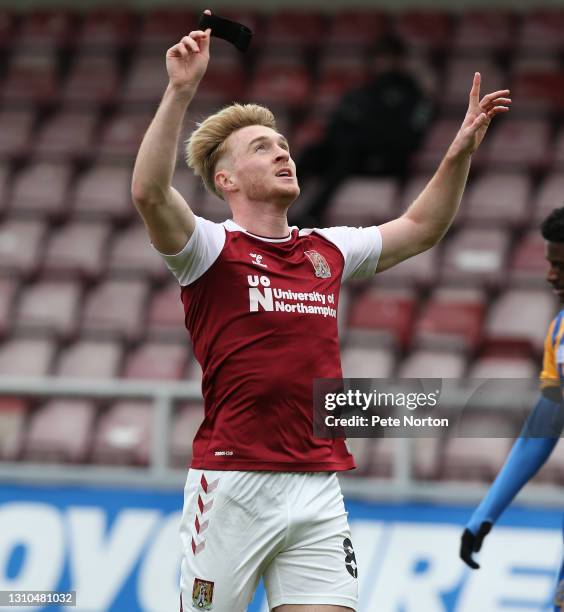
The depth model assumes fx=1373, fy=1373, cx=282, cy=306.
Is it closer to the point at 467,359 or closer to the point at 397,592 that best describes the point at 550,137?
the point at 467,359

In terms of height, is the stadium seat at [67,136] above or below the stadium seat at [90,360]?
above

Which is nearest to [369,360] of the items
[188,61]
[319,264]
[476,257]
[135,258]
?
[476,257]

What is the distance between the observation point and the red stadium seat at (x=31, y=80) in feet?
34.9

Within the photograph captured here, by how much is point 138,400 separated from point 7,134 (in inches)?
158

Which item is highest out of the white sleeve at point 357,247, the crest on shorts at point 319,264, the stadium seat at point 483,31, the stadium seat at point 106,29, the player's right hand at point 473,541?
the stadium seat at point 106,29

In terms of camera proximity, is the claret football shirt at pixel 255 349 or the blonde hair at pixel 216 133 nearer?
the claret football shirt at pixel 255 349

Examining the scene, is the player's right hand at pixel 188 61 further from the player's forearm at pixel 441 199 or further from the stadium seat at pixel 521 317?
the stadium seat at pixel 521 317

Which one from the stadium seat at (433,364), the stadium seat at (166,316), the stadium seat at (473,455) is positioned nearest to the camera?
the stadium seat at (473,455)

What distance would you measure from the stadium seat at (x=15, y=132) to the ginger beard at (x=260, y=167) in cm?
638

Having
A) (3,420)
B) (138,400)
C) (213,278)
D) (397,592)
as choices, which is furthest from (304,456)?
(3,420)

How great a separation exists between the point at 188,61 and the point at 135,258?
566 centimetres

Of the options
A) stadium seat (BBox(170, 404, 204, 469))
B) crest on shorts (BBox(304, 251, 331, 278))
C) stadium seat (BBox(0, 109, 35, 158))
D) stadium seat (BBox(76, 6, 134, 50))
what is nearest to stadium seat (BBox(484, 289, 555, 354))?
stadium seat (BBox(170, 404, 204, 469))

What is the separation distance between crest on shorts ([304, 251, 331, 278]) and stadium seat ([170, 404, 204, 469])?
2887 millimetres

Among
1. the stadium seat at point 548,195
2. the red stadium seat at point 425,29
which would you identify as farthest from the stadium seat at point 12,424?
the red stadium seat at point 425,29
